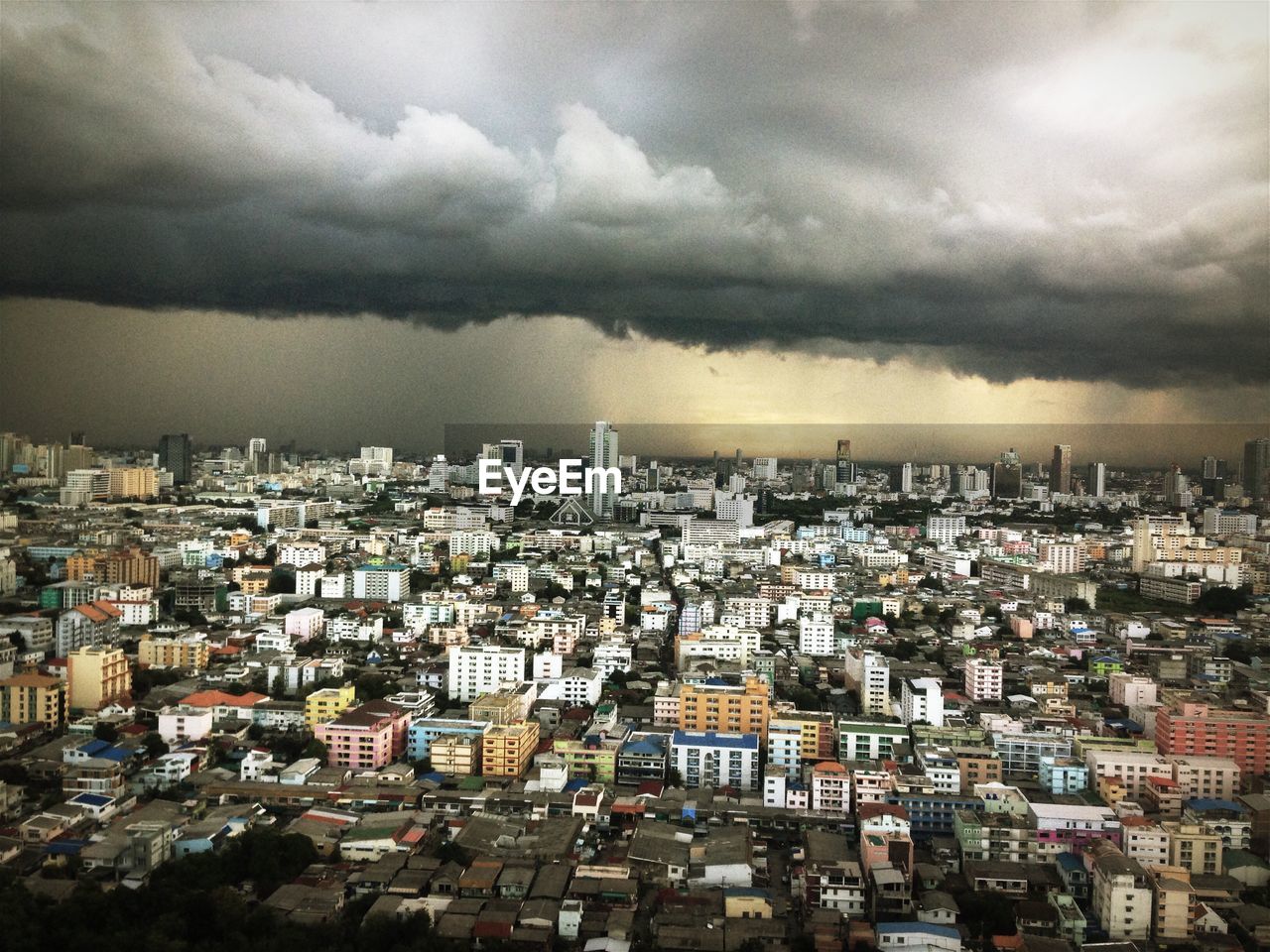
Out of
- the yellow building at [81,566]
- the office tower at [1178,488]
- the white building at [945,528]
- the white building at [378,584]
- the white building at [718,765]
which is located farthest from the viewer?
the white building at [945,528]

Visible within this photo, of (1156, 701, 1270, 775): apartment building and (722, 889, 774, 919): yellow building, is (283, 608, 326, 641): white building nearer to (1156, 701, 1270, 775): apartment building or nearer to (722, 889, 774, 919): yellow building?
(722, 889, 774, 919): yellow building

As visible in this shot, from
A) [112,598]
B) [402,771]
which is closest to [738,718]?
[402,771]

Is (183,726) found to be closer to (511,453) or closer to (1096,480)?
(511,453)

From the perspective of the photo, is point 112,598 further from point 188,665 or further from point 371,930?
point 371,930

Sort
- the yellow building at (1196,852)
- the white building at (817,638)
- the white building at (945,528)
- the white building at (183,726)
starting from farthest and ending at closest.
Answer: the white building at (945,528), the white building at (817,638), the white building at (183,726), the yellow building at (1196,852)

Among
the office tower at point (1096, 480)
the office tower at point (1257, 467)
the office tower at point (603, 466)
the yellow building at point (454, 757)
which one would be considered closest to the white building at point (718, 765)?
the yellow building at point (454, 757)

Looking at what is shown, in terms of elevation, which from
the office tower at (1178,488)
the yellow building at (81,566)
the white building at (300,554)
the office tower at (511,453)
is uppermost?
the office tower at (511,453)

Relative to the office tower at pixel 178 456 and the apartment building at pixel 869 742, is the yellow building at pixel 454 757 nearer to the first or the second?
the apartment building at pixel 869 742
